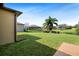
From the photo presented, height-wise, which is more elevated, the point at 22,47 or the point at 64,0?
the point at 64,0

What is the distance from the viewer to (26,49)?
3799 mm

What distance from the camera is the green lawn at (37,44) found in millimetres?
3750

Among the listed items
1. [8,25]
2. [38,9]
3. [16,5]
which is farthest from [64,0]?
[8,25]

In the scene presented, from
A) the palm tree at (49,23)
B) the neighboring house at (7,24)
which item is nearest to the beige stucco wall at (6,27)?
the neighboring house at (7,24)

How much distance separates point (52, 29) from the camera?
3.93 m

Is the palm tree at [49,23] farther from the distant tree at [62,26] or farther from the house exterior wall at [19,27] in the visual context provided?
the house exterior wall at [19,27]

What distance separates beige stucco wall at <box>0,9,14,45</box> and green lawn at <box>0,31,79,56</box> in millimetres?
124

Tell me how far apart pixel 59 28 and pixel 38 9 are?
57cm

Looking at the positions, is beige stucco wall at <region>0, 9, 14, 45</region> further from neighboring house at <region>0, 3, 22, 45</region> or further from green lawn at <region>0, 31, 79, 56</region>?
green lawn at <region>0, 31, 79, 56</region>

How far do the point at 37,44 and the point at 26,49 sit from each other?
0.79 ft

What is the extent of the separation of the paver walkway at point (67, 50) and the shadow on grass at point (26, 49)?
0.41 feet

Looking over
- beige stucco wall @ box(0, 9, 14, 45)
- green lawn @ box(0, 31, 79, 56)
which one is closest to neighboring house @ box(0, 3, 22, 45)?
beige stucco wall @ box(0, 9, 14, 45)

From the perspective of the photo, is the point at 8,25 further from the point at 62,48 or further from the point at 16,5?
the point at 62,48

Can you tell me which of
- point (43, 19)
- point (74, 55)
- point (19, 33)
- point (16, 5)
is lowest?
point (74, 55)
